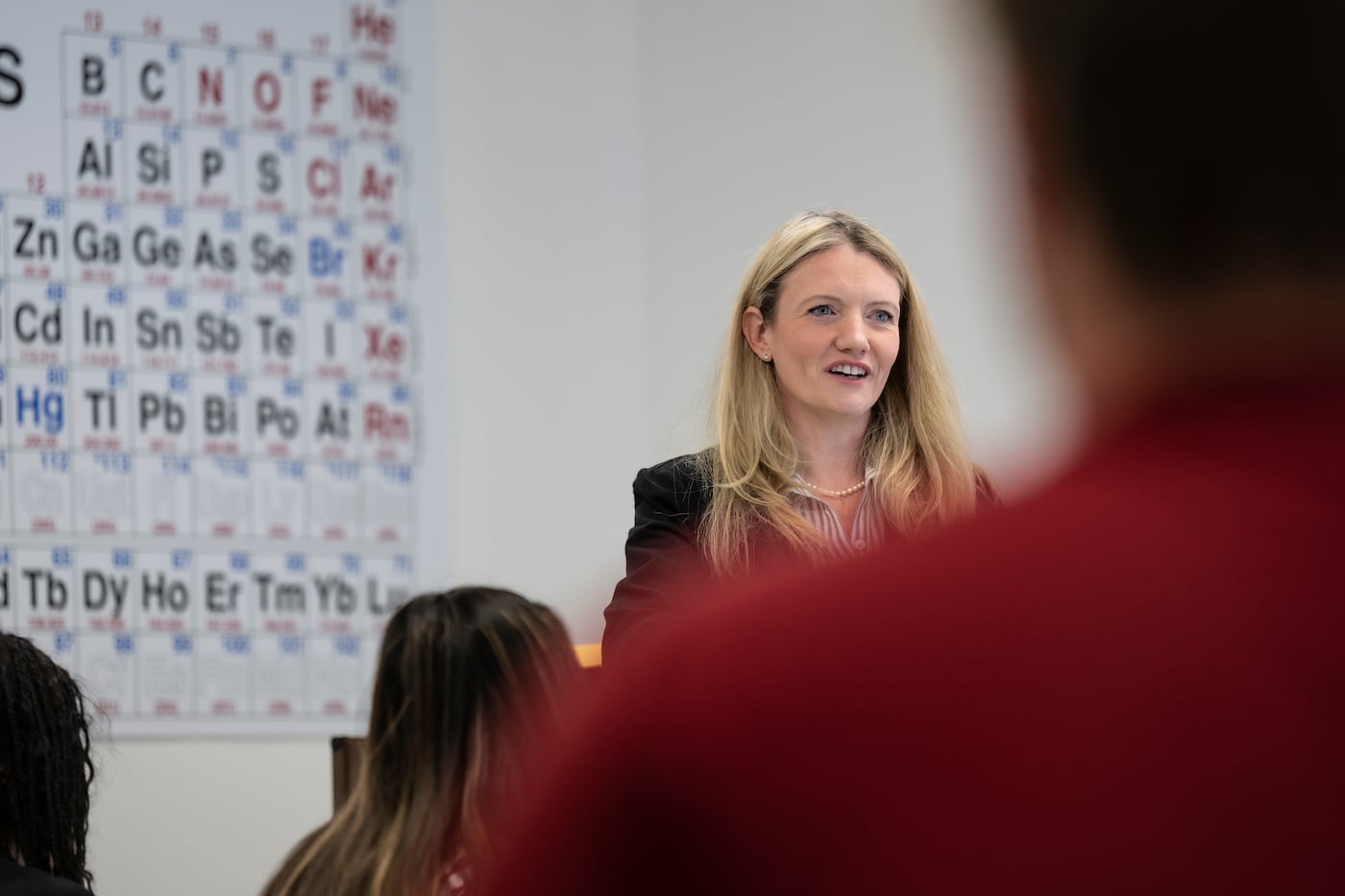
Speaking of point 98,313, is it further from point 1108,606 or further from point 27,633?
A: point 1108,606

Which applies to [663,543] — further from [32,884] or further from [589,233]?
[589,233]

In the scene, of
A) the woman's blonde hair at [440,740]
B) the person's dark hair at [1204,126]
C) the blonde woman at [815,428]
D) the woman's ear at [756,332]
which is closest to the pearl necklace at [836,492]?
the blonde woman at [815,428]

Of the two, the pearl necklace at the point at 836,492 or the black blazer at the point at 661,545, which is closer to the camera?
the black blazer at the point at 661,545

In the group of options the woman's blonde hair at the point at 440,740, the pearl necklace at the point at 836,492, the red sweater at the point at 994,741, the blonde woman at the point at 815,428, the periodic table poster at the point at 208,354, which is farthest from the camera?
the periodic table poster at the point at 208,354

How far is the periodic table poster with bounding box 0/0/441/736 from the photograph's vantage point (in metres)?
3.56

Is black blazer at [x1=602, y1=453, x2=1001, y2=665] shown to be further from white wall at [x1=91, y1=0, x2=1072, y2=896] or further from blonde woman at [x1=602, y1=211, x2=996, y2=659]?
white wall at [x1=91, y1=0, x2=1072, y2=896]

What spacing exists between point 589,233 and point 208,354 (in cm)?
101

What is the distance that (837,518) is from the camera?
7.16 ft

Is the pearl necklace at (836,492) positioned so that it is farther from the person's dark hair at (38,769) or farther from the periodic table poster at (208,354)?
the periodic table poster at (208,354)

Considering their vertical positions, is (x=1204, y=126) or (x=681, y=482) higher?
(x=1204, y=126)

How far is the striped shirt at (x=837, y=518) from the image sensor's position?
84.1 inches

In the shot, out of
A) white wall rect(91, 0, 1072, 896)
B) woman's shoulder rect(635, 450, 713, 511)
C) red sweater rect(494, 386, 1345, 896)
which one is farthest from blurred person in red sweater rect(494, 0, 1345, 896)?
white wall rect(91, 0, 1072, 896)

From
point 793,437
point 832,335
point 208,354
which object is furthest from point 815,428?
point 208,354

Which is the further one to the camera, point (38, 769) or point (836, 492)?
point (836, 492)
